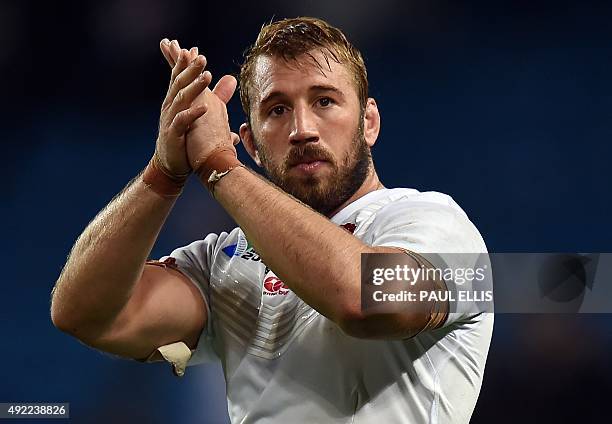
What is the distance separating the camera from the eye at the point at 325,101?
1846 mm

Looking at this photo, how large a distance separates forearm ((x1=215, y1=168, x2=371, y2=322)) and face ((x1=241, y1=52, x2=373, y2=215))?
35 cm

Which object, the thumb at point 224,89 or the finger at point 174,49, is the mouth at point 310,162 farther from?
the finger at point 174,49

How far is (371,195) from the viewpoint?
1829 mm

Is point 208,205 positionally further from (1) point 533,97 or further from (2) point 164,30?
(1) point 533,97

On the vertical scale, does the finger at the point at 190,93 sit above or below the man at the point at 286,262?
above

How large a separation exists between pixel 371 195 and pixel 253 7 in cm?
214

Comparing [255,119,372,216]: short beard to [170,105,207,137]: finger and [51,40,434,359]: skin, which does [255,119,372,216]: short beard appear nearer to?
[51,40,434,359]: skin

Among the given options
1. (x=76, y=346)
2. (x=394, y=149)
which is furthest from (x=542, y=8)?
(x=76, y=346)

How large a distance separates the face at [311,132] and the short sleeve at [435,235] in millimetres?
238

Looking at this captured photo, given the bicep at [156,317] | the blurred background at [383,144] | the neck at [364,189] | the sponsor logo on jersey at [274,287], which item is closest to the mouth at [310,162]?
the neck at [364,189]

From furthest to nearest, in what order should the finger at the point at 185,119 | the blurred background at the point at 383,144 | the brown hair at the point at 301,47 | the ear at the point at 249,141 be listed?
the blurred background at the point at 383,144, the ear at the point at 249,141, the brown hair at the point at 301,47, the finger at the point at 185,119

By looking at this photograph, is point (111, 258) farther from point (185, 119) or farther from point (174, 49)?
point (174, 49)

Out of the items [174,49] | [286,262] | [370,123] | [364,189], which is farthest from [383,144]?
[286,262]

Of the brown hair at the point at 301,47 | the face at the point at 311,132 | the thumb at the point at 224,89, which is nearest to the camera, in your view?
the thumb at the point at 224,89
